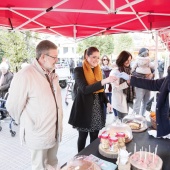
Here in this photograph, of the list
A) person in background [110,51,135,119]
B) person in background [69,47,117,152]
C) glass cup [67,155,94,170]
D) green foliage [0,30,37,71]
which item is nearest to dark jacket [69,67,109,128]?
person in background [69,47,117,152]

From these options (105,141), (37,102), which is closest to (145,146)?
(105,141)

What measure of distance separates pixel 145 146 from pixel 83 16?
6.85ft

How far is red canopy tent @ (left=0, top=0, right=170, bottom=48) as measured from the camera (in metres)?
1.98

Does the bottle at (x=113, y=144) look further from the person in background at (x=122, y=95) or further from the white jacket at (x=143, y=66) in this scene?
the white jacket at (x=143, y=66)

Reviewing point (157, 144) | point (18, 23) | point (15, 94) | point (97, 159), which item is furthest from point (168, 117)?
point (18, 23)

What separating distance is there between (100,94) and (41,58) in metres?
0.83

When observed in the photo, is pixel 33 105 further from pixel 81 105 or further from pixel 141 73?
pixel 141 73

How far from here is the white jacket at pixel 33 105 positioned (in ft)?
4.66

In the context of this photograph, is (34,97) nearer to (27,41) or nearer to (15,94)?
(15,94)

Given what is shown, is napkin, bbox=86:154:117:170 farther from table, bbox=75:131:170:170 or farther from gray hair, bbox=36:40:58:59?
gray hair, bbox=36:40:58:59

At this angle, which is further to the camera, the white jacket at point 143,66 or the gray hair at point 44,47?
the white jacket at point 143,66

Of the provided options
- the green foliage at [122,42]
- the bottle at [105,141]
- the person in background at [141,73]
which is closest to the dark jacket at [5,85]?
the person in background at [141,73]

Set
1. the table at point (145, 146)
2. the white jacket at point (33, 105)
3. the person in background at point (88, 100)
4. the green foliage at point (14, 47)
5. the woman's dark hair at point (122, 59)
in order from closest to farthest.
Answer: the table at point (145, 146)
the white jacket at point (33, 105)
the person in background at point (88, 100)
the woman's dark hair at point (122, 59)
the green foliage at point (14, 47)

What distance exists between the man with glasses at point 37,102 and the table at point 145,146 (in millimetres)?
377
